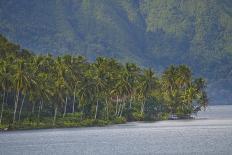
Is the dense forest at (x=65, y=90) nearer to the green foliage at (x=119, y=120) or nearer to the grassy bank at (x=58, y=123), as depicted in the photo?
the grassy bank at (x=58, y=123)

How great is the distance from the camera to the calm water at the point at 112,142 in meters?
104

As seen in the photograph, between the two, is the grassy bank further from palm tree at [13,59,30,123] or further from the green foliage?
palm tree at [13,59,30,123]

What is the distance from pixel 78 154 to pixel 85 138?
29.7m

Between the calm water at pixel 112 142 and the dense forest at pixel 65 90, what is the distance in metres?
8.73

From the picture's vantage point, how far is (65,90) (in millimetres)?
162750

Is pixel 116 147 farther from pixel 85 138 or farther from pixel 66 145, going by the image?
pixel 85 138

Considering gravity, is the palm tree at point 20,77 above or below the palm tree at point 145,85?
below

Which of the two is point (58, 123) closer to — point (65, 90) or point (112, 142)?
point (65, 90)

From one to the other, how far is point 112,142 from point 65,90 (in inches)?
1767

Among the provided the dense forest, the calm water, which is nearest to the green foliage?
the dense forest

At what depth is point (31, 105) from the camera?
170 m

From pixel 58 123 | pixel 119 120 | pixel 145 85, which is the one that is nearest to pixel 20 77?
pixel 58 123

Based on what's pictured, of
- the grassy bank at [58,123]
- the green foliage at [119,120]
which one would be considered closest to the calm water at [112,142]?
the grassy bank at [58,123]

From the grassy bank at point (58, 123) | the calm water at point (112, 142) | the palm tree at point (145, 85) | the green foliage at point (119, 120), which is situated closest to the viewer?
the calm water at point (112, 142)
